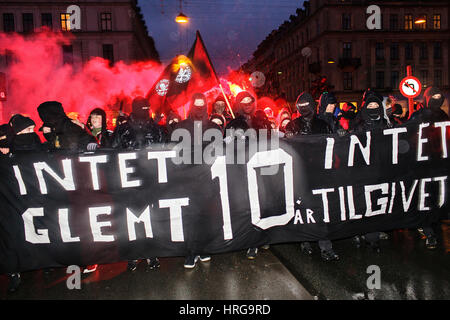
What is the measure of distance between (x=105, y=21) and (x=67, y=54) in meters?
5.38

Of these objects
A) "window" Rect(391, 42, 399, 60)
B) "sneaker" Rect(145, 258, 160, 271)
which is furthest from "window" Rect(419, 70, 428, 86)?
"sneaker" Rect(145, 258, 160, 271)

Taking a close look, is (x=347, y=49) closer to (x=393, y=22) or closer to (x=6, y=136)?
(x=393, y=22)

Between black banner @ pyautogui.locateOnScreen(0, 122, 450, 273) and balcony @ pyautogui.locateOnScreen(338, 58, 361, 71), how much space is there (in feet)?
136

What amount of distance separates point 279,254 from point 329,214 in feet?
2.90

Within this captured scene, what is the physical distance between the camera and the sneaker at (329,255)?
411 centimetres

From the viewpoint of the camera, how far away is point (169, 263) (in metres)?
4.27

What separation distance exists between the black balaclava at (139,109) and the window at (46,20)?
38.8 meters

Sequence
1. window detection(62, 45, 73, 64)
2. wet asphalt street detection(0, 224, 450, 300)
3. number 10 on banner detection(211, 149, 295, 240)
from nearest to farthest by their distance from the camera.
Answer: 1. wet asphalt street detection(0, 224, 450, 300)
2. number 10 on banner detection(211, 149, 295, 240)
3. window detection(62, 45, 73, 64)

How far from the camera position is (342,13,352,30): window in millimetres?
43438

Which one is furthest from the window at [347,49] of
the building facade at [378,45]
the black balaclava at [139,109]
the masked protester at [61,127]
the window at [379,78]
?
the masked protester at [61,127]

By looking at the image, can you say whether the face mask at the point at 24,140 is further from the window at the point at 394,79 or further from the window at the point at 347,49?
the window at the point at 394,79

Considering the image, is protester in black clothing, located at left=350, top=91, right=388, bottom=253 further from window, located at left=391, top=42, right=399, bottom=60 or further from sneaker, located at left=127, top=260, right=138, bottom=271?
window, located at left=391, top=42, right=399, bottom=60
